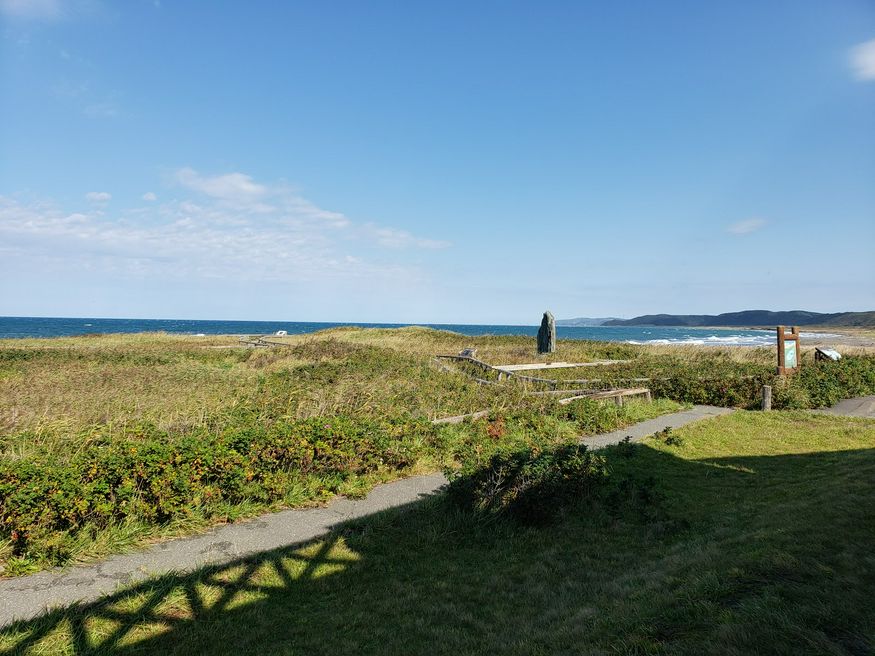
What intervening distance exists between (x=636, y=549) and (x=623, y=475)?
293cm

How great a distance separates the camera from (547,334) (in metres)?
31.2

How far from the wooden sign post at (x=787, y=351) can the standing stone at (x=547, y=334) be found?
44.7 ft

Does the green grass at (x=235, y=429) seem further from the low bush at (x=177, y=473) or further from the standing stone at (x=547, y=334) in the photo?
the standing stone at (x=547, y=334)

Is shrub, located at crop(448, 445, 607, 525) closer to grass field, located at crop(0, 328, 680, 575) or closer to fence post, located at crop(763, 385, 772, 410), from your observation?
grass field, located at crop(0, 328, 680, 575)

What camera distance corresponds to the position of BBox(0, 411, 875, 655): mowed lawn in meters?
3.47

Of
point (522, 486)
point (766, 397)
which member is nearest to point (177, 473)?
point (522, 486)

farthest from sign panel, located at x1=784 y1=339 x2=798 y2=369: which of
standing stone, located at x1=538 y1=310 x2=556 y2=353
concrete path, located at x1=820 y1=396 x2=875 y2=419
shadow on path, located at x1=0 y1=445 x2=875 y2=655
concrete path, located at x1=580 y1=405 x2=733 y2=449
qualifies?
standing stone, located at x1=538 y1=310 x2=556 y2=353

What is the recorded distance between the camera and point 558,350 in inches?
1309

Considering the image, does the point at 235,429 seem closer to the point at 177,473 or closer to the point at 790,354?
the point at 177,473

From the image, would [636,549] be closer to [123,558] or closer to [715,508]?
[715,508]

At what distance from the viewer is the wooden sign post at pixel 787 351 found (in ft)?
57.8

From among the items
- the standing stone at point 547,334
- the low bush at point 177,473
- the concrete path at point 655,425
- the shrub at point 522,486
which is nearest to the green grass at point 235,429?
the low bush at point 177,473

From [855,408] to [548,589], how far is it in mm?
15677

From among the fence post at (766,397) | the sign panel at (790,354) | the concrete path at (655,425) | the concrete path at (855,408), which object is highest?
the sign panel at (790,354)
